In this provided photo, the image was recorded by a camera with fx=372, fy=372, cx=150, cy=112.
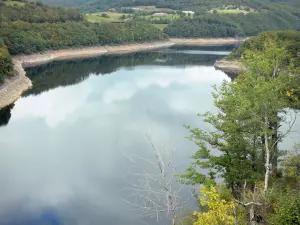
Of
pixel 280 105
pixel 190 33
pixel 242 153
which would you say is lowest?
pixel 190 33

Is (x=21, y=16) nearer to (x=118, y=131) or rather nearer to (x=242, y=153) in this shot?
(x=118, y=131)

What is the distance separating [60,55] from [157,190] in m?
68.5

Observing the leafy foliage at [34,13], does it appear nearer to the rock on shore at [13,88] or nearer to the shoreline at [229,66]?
the rock on shore at [13,88]

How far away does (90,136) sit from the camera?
113 ft

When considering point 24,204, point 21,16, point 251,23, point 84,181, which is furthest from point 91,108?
point 251,23

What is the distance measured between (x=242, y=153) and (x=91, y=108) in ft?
95.1

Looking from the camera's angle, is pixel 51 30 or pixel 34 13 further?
pixel 34 13

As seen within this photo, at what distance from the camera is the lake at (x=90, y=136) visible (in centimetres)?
2186

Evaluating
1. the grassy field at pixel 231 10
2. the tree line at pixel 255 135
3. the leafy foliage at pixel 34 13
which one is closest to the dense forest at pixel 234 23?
the grassy field at pixel 231 10

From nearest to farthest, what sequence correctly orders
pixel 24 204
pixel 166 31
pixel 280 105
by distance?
pixel 280 105 < pixel 24 204 < pixel 166 31

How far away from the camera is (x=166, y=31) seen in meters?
133

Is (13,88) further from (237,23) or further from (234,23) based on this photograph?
(237,23)

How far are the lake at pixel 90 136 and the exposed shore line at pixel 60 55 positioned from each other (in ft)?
4.86

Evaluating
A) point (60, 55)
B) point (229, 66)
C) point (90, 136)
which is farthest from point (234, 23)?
point (90, 136)
